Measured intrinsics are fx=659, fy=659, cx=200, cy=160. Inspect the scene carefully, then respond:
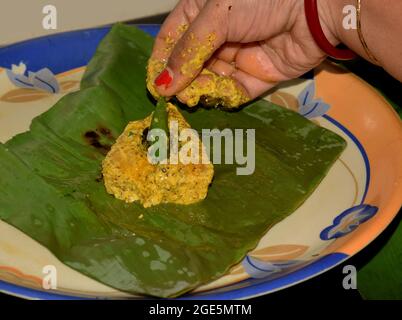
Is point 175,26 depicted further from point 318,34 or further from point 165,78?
point 318,34

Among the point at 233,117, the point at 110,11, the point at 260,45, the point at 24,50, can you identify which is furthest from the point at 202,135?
the point at 110,11

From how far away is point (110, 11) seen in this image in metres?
3.18

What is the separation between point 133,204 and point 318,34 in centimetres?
81

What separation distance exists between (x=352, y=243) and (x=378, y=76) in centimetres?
97

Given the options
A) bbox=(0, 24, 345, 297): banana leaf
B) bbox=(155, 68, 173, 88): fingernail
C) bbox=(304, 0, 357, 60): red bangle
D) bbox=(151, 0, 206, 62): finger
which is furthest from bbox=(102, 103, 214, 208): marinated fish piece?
bbox=(304, 0, 357, 60): red bangle

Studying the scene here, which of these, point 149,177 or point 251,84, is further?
point 251,84

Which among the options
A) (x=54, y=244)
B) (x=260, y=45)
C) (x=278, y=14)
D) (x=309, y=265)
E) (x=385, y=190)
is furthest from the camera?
(x=260, y=45)

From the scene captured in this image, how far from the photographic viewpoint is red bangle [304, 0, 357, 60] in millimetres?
2057

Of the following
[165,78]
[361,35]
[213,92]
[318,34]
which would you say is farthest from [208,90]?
[361,35]

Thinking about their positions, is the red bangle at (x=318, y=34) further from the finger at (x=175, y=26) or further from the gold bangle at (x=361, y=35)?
the finger at (x=175, y=26)

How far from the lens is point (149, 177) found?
1.91m

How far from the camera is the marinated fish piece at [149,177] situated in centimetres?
189

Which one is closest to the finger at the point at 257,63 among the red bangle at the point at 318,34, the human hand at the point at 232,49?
the human hand at the point at 232,49

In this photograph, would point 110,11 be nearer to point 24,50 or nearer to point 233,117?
point 24,50
